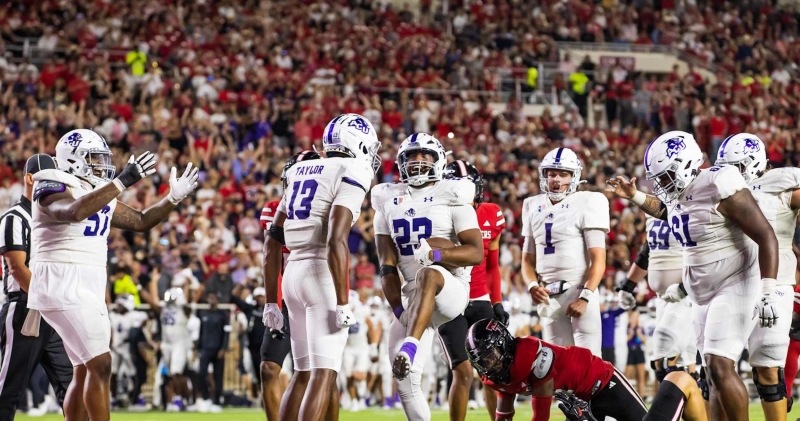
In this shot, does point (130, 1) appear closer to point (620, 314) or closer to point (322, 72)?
point (322, 72)

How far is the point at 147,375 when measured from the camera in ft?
47.1

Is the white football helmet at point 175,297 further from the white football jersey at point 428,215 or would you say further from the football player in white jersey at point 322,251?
the white football jersey at point 428,215

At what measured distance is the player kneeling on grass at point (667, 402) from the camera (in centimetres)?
664

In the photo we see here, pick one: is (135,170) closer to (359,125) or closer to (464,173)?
(359,125)

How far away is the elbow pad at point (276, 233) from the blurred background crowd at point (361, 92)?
654 cm

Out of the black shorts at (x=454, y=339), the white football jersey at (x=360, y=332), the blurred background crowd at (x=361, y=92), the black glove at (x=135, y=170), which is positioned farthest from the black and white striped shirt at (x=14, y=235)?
the white football jersey at (x=360, y=332)

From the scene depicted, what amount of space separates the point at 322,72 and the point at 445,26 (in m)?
5.49

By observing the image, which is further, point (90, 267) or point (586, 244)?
point (586, 244)

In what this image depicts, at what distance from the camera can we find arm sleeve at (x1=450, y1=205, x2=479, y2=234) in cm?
761

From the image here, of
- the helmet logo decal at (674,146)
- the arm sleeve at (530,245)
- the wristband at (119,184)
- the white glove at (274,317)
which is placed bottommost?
the white glove at (274,317)

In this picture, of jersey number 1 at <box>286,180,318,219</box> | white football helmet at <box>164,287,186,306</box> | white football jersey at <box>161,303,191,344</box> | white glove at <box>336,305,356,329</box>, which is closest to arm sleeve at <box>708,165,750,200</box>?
white glove at <box>336,305,356,329</box>

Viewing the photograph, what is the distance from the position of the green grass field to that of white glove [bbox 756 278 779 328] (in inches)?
173

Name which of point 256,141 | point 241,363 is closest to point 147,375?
point 241,363

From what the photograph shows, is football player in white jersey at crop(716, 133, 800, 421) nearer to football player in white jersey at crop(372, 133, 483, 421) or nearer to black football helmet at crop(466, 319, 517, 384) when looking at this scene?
football player in white jersey at crop(372, 133, 483, 421)
